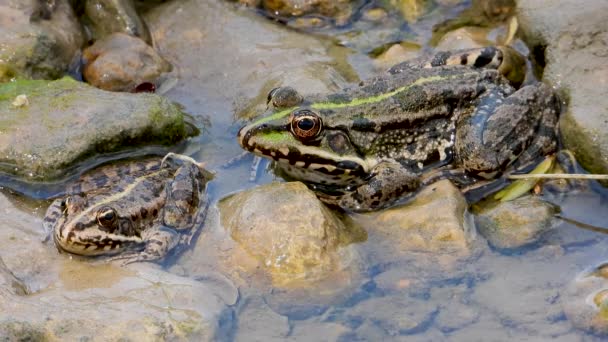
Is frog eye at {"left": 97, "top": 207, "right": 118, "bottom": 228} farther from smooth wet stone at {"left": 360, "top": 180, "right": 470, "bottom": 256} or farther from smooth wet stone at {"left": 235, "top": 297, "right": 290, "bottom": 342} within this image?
smooth wet stone at {"left": 360, "top": 180, "right": 470, "bottom": 256}

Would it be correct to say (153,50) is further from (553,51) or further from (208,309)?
(553,51)

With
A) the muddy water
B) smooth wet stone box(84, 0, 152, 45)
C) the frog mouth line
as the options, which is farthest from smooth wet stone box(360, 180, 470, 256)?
smooth wet stone box(84, 0, 152, 45)

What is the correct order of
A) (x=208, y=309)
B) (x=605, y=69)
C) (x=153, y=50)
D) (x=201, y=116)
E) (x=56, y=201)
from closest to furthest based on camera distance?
Answer: (x=208, y=309) < (x=56, y=201) < (x=605, y=69) < (x=201, y=116) < (x=153, y=50)

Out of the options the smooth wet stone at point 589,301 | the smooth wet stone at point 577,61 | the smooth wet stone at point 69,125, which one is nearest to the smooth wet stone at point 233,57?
the smooth wet stone at point 69,125

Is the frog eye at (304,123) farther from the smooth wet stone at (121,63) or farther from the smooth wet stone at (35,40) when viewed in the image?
the smooth wet stone at (35,40)

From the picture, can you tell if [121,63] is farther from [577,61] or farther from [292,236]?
[577,61]

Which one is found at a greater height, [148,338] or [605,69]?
[605,69]

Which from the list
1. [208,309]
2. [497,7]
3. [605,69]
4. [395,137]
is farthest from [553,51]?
[208,309]
